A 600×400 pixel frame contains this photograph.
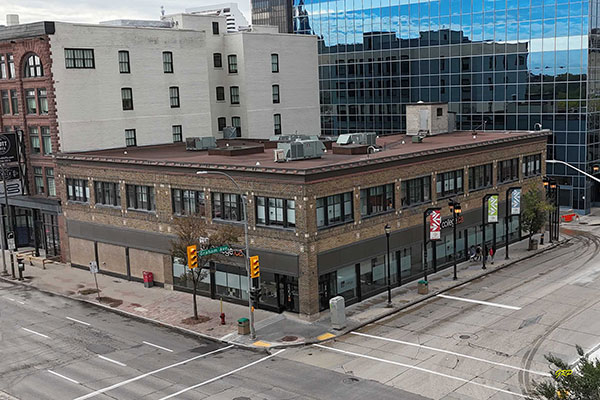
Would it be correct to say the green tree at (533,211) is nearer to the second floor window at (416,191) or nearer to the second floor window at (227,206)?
the second floor window at (416,191)

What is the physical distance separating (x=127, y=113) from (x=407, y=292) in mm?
31088

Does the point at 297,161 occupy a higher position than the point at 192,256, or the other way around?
the point at 297,161

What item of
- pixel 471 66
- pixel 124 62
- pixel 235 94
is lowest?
pixel 235 94

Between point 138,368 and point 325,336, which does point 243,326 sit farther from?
point 138,368

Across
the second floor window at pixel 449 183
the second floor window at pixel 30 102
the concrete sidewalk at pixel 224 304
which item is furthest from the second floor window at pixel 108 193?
the second floor window at pixel 449 183

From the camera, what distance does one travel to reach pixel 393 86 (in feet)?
289

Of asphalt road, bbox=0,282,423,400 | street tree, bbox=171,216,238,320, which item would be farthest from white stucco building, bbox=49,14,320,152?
asphalt road, bbox=0,282,423,400

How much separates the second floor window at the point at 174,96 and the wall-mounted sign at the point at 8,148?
1430cm

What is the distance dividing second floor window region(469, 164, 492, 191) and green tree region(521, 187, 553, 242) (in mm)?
3387

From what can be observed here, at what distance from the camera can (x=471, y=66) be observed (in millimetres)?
78438

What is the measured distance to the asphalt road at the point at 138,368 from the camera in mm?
28156

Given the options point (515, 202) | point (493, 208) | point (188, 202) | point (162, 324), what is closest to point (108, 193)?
point (188, 202)

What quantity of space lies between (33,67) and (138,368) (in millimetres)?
34098

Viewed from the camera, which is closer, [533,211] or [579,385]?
[579,385]
